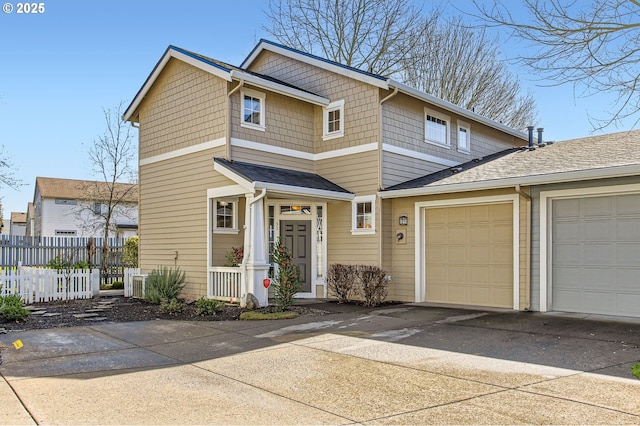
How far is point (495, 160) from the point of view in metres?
13.4

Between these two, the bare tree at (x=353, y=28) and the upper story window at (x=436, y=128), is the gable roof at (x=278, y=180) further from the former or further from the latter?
the bare tree at (x=353, y=28)

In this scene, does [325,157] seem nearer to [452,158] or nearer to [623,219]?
[452,158]

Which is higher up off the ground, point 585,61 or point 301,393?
point 585,61

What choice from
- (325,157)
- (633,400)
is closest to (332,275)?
(325,157)

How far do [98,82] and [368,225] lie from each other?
8.14 meters

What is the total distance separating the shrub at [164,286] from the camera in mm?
11875

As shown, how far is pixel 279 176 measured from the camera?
465 inches

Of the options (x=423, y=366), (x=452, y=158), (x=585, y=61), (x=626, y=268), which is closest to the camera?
(x=423, y=366)

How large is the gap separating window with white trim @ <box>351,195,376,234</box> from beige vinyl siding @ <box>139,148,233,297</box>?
10.5ft

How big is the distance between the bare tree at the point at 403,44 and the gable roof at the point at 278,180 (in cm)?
1048

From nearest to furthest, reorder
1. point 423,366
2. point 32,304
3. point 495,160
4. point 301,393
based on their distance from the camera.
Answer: point 301,393
point 423,366
point 32,304
point 495,160

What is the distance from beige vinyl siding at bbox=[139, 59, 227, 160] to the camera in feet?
39.4

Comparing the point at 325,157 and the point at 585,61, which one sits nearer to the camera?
the point at 585,61

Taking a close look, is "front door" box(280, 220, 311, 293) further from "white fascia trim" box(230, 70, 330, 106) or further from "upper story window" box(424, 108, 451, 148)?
"upper story window" box(424, 108, 451, 148)
